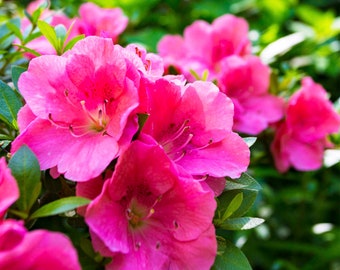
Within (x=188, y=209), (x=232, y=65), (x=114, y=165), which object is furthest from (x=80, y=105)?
(x=232, y=65)

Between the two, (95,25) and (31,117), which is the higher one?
(31,117)

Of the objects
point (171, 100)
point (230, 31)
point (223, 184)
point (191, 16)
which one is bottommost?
point (191, 16)

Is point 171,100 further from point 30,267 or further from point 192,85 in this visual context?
point 30,267

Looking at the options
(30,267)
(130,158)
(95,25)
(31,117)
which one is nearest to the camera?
(30,267)

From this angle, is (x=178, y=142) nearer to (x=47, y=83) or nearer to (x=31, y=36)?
(x=47, y=83)

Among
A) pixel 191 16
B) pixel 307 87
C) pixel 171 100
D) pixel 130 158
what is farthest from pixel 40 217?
pixel 191 16

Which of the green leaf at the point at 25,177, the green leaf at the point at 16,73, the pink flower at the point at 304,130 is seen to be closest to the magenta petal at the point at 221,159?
the green leaf at the point at 25,177

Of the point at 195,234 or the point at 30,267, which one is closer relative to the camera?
the point at 30,267
